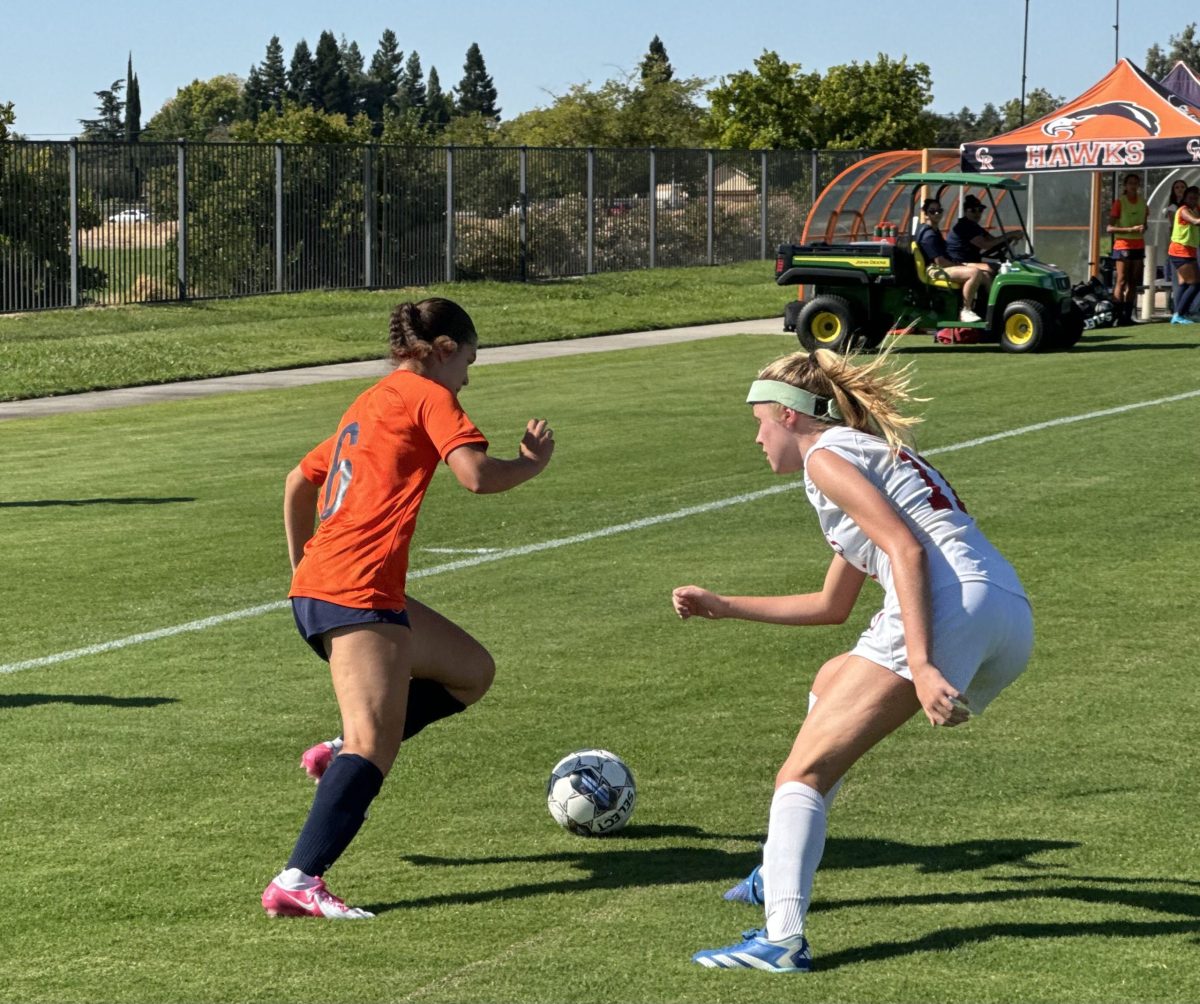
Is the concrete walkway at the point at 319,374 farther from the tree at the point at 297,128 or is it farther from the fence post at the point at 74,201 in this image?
the tree at the point at 297,128

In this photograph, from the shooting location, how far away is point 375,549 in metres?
5.48

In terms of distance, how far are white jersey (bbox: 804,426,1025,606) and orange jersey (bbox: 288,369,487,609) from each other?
1.07m

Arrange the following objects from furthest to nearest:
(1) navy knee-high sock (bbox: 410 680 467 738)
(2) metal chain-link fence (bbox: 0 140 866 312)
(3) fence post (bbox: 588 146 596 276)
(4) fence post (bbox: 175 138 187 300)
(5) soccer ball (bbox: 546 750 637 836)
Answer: (3) fence post (bbox: 588 146 596 276)
(4) fence post (bbox: 175 138 187 300)
(2) metal chain-link fence (bbox: 0 140 866 312)
(5) soccer ball (bbox: 546 750 637 836)
(1) navy knee-high sock (bbox: 410 680 467 738)

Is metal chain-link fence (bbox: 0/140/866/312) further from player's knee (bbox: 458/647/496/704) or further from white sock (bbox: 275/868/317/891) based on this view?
white sock (bbox: 275/868/317/891)

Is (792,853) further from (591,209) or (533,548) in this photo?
(591,209)

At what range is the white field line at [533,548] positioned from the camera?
915 centimetres

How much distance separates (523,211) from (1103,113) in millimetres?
12866

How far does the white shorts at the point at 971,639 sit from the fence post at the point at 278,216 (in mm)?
29087

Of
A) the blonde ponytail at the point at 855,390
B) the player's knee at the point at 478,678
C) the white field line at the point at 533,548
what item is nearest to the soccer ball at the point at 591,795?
the player's knee at the point at 478,678

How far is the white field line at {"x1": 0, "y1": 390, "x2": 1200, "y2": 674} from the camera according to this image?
30.0 feet

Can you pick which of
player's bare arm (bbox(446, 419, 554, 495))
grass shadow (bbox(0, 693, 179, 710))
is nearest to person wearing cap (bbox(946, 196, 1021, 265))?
grass shadow (bbox(0, 693, 179, 710))

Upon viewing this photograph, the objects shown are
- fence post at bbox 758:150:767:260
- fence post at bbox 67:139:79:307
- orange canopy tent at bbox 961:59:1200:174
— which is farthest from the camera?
fence post at bbox 758:150:767:260

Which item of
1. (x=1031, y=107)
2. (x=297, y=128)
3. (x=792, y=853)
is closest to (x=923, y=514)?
(x=792, y=853)

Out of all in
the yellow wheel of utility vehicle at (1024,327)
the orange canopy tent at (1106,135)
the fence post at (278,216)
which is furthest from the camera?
the fence post at (278,216)
